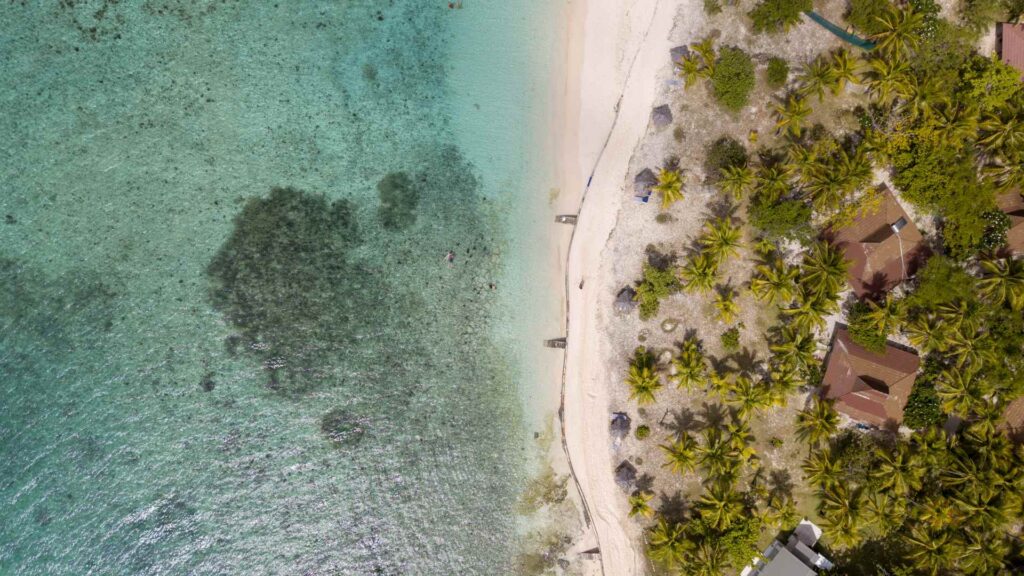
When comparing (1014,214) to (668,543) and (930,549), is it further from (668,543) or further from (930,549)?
(668,543)

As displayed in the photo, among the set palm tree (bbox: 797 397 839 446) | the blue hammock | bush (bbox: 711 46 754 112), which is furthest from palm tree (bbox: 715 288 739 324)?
the blue hammock

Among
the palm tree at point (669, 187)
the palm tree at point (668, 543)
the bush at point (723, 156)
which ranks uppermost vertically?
the bush at point (723, 156)

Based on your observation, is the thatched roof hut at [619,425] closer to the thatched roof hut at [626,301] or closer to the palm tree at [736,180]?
the thatched roof hut at [626,301]

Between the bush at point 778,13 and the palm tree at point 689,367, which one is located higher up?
the bush at point 778,13

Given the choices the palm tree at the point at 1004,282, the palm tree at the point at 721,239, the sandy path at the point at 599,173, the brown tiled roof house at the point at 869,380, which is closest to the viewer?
the palm tree at the point at 1004,282

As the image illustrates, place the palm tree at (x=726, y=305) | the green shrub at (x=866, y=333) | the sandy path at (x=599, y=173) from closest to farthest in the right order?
the green shrub at (x=866, y=333)
the palm tree at (x=726, y=305)
the sandy path at (x=599, y=173)

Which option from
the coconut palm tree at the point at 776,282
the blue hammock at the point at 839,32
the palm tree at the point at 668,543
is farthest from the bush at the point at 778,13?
the palm tree at the point at 668,543

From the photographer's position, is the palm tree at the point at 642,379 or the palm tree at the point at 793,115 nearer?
the palm tree at the point at 793,115

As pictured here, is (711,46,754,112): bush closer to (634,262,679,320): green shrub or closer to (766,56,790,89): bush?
(766,56,790,89): bush
